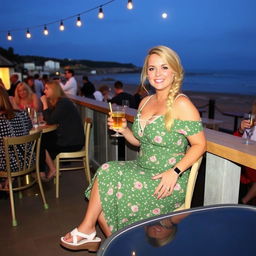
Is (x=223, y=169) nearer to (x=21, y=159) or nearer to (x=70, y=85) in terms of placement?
(x=21, y=159)

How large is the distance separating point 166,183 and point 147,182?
138mm

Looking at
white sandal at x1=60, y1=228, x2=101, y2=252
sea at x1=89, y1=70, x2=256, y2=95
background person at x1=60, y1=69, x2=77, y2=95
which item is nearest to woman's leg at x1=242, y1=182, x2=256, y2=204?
white sandal at x1=60, y1=228, x2=101, y2=252

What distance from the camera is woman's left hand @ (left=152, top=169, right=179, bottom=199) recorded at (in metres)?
1.92

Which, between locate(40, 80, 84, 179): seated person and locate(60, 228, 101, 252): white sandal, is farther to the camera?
locate(40, 80, 84, 179): seated person

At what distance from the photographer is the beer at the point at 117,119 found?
2293 millimetres

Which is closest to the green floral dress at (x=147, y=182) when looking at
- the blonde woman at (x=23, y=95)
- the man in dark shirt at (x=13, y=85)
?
the blonde woman at (x=23, y=95)

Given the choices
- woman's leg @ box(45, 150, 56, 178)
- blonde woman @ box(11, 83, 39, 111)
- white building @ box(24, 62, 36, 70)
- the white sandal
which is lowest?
woman's leg @ box(45, 150, 56, 178)

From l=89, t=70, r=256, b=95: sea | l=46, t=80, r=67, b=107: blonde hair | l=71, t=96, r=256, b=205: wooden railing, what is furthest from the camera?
l=89, t=70, r=256, b=95: sea

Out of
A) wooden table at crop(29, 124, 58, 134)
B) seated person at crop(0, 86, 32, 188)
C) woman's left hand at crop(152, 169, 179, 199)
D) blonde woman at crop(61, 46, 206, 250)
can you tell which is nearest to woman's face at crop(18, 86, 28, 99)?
wooden table at crop(29, 124, 58, 134)

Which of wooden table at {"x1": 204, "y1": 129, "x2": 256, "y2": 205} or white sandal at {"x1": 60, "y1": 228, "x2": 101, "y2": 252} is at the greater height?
wooden table at {"x1": 204, "y1": 129, "x2": 256, "y2": 205}

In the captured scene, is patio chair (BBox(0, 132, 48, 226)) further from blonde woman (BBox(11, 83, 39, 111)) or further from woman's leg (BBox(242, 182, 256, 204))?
woman's leg (BBox(242, 182, 256, 204))

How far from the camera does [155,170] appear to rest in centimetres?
206

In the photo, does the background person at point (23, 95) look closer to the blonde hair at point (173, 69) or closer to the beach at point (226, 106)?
the blonde hair at point (173, 69)

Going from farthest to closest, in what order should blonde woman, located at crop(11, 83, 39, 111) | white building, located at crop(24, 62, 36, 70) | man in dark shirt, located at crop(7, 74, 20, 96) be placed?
1. white building, located at crop(24, 62, 36, 70)
2. man in dark shirt, located at crop(7, 74, 20, 96)
3. blonde woman, located at crop(11, 83, 39, 111)
